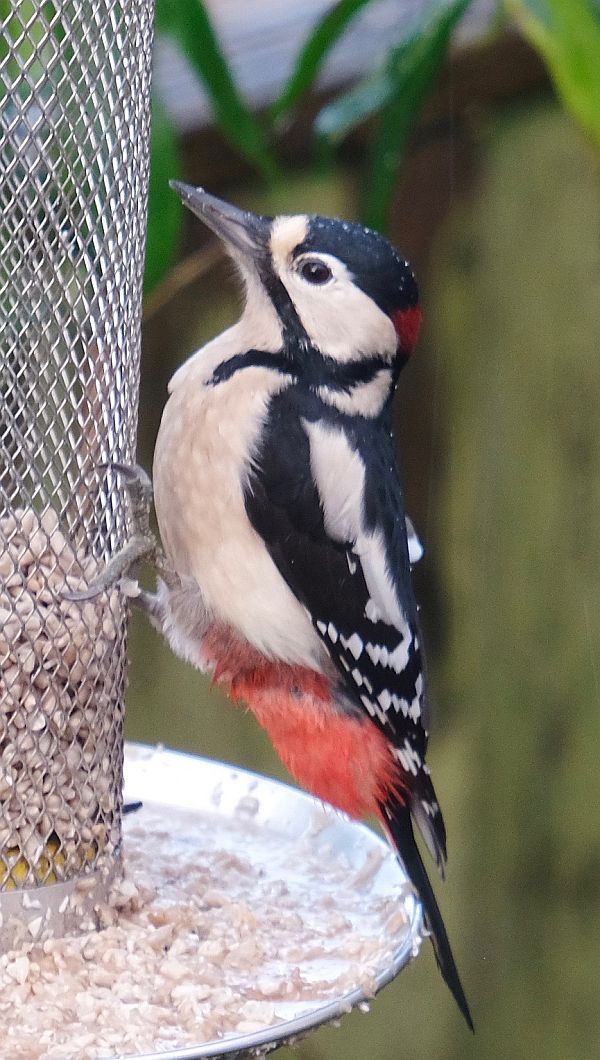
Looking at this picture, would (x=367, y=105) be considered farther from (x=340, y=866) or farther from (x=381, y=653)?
(x=340, y=866)

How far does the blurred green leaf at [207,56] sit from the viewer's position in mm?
1311

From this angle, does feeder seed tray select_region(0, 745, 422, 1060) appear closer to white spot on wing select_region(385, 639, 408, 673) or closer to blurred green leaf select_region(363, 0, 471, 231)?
white spot on wing select_region(385, 639, 408, 673)

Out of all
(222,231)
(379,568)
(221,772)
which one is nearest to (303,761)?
(221,772)

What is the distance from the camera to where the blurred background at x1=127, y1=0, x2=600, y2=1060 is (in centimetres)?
171

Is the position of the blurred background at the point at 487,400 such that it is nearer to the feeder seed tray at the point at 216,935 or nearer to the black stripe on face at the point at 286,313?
the black stripe on face at the point at 286,313

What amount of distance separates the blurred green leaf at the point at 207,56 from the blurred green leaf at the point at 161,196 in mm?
64

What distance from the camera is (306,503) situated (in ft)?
3.50

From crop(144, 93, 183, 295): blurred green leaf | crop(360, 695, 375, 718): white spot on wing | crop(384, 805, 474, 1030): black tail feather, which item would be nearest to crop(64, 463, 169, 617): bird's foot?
crop(360, 695, 375, 718): white spot on wing

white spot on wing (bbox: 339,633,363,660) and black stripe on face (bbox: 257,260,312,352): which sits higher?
black stripe on face (bbox: 257,260,312,352)

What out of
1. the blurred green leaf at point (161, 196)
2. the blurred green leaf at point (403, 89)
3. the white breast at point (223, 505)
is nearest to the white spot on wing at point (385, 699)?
the white breast at point (223, 505)

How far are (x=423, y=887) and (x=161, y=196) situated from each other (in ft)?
2.67

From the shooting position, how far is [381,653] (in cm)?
113

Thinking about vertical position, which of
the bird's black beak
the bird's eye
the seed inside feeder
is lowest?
the seed inside feeder

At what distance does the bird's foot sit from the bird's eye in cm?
23
